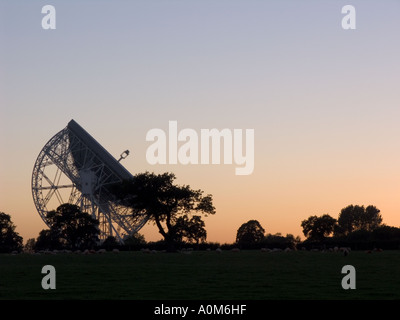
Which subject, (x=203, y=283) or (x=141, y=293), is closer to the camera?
(x=141, y=293)

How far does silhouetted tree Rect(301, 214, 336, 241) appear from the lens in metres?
158

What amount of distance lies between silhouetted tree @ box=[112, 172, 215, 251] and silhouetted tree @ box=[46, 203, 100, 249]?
1606 cm

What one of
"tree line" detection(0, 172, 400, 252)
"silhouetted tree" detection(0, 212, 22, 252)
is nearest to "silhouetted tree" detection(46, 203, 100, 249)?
"tree line" detection(0, 172, 400, 252)

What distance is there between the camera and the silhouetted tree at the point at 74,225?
116m

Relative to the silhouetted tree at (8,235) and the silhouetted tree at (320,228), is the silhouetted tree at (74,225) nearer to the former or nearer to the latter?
the silhouetted tree at (8,235)

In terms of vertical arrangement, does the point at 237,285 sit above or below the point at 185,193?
below

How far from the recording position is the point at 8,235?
151500 mm

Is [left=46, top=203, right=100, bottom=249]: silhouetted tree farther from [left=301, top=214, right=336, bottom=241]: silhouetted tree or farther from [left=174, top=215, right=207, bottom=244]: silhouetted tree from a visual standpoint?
[left=301, top=214, right=336, bottom=241]: silhouetted tree
